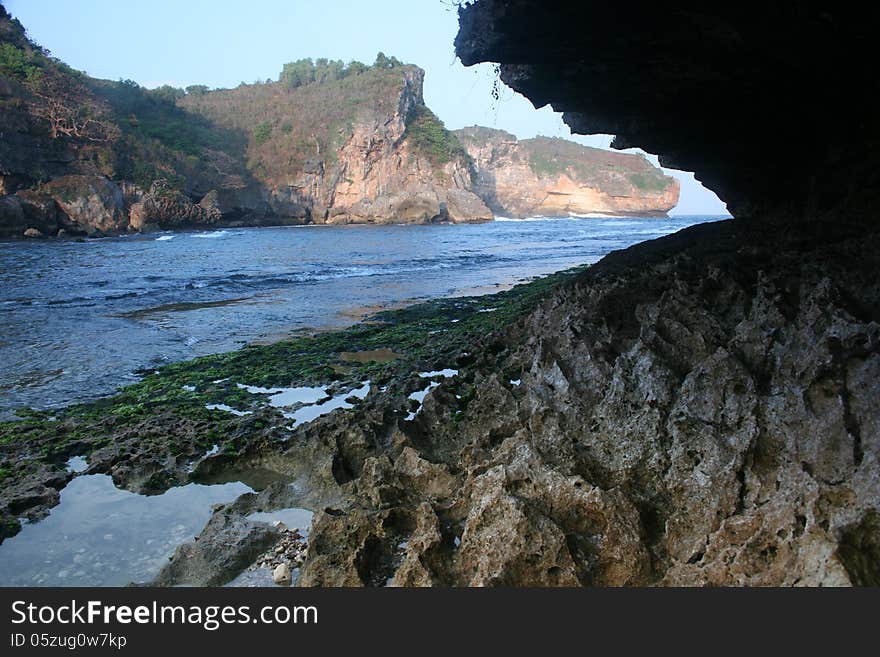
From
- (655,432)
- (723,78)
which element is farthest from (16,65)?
(655,432)

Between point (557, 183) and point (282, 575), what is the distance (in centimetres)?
13826

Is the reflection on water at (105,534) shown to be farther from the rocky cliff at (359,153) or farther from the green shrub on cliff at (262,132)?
the green shrub on cliff at (262,132)

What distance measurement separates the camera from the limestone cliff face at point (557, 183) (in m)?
133

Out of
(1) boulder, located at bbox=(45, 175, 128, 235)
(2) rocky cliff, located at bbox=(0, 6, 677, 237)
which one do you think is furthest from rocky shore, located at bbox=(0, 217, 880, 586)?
(1) boulder, located at bbox=(45, 175, 128, 235)

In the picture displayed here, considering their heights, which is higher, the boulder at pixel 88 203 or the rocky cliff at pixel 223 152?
the rocky cliff at pixel 223 152

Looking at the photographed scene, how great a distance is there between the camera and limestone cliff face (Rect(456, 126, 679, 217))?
438ft

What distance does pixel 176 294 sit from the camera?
758 inches

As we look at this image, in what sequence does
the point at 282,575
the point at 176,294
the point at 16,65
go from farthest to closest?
1. the point at 16,65
2. the point at 176,294
3. the point at 282,575

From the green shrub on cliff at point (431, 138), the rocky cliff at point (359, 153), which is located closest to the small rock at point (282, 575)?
the rocky cliff at point (359, 153)

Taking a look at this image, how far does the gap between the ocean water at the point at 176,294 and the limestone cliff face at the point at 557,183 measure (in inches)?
3839

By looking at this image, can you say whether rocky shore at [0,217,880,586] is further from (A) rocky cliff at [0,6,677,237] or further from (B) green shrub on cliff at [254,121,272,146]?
(B) green shrub on cliff at [254,121,272,146]

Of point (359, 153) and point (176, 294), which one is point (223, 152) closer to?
point (359, 153)

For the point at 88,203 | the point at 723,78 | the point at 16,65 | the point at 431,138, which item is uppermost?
the point at 431,138

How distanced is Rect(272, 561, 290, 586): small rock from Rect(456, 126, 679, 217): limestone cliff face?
12755cm
